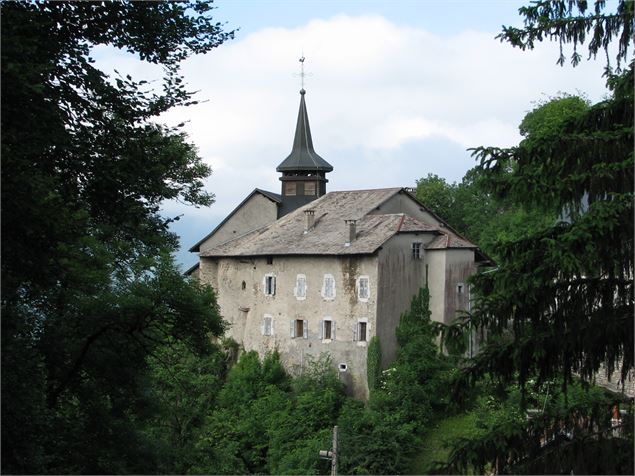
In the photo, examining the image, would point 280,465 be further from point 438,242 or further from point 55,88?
point 55,88

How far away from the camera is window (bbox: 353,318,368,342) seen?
4133 centimetres

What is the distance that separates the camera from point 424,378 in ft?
130

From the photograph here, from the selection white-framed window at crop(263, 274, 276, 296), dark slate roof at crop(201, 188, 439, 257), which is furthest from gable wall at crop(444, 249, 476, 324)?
white-framed window at crop(263, 274, 276, 296)

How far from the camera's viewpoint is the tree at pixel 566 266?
927cm

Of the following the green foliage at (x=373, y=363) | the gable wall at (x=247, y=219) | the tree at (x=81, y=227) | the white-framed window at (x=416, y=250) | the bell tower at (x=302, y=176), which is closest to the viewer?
the tree at (x=81, y=227)

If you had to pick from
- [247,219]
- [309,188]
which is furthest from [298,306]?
[309,188]

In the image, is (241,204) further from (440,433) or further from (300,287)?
(440,433)

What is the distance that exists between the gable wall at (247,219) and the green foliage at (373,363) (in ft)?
35.7

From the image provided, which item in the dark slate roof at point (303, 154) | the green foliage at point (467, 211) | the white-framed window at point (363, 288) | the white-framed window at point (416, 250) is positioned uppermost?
the dark slate roof at point (303, 154)

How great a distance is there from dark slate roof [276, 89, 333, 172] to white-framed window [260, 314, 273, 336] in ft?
43.3

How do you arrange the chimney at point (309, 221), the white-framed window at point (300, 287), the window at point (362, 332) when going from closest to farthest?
the window at point (362, 332), the white-framed window at point (300, 287), the chimney at point (309, 221)

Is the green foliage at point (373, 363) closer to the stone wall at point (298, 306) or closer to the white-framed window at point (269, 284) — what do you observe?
the stone wall at point (298, 306)

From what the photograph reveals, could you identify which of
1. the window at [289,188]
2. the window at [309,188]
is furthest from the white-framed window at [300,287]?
the window at [289,188]

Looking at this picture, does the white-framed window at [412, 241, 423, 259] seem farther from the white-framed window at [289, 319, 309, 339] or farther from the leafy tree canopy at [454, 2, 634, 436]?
the leafy tree canopy at [454, 2, 634, 436]
